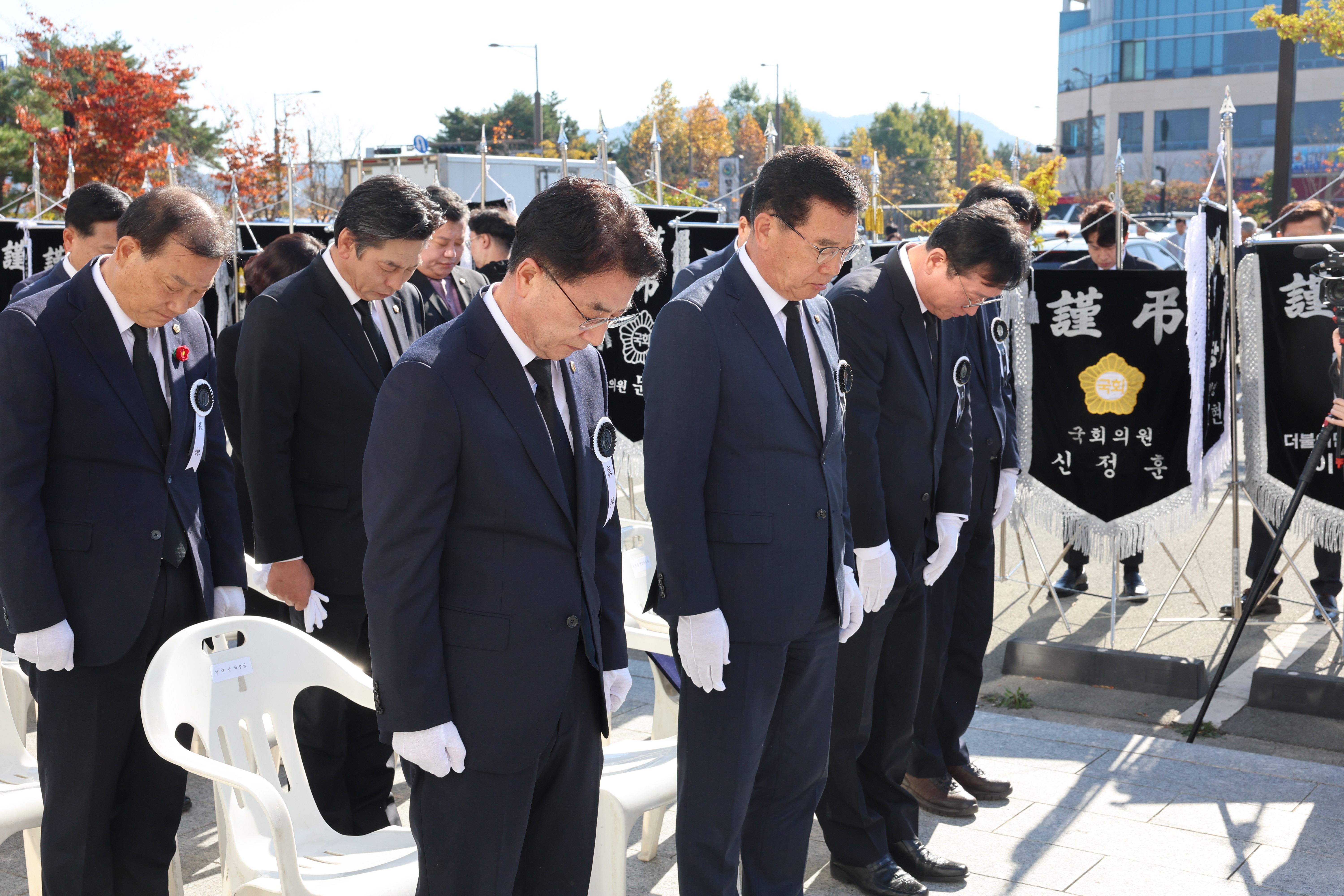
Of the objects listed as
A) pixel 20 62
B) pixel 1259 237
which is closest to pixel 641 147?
pixel 20 62

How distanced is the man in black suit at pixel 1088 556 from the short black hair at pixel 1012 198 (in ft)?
6.17

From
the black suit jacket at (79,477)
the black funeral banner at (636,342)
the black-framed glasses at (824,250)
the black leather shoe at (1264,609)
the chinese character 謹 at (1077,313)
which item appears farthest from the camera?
the black funeral banner at (636,342)

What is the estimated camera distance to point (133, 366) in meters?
2.46

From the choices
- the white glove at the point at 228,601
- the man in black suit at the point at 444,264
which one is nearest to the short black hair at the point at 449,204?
the man in black suit at the point at 444,264

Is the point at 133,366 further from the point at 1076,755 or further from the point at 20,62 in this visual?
the point at 20,62

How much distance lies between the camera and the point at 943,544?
3.19 m

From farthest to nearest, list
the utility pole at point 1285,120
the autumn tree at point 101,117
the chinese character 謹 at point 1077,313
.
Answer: the autumn tree at point 101,117 < the utility pole at point 1285,120 < the chinese character 謹 at point 1077,313

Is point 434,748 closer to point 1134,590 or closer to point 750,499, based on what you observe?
point 750,499

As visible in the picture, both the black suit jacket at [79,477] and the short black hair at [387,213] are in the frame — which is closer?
the black suit jacket at [79,477]

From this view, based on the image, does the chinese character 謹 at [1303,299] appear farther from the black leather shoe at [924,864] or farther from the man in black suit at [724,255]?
the black leather shoe at [924,864]

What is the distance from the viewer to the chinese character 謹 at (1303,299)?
4672 mm

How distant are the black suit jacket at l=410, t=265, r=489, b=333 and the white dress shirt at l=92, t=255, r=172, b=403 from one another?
1026 millimetres

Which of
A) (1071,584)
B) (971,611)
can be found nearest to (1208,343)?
(1071,584)

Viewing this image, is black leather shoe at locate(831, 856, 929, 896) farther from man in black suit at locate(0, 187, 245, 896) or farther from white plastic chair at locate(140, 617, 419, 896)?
man in black suit at locate(0, 187, 245, 896)
